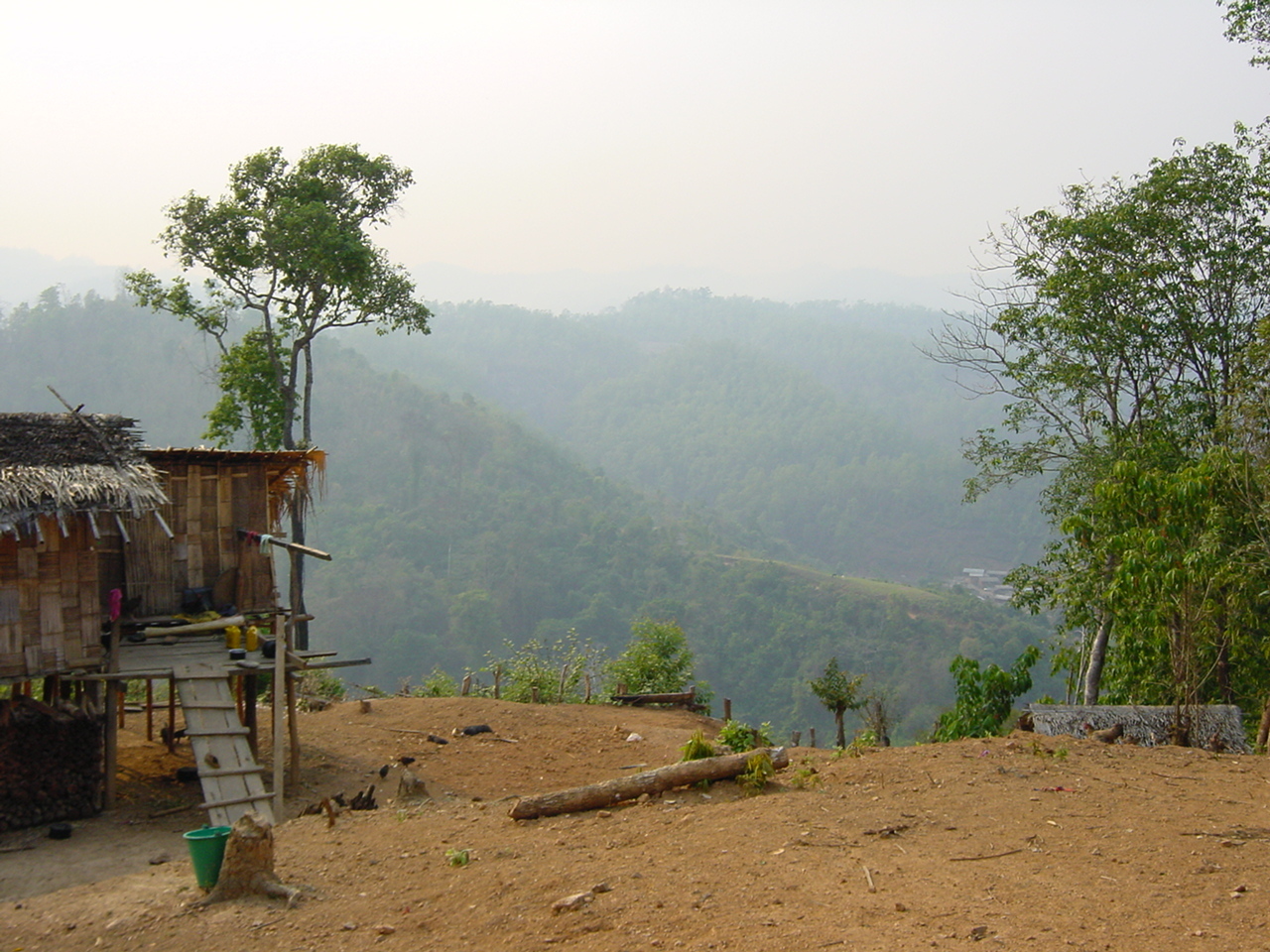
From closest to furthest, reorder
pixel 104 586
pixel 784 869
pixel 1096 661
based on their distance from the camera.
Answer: pixel 784 869 < pixel 104 586 < pixel 1096 661

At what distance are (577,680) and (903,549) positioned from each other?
83.2 metres

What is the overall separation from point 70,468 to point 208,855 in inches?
231

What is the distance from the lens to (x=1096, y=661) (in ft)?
52.6

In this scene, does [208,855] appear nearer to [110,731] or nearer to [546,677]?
[110,731]

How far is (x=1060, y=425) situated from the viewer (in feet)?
57.3

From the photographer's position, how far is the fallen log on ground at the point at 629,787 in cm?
830

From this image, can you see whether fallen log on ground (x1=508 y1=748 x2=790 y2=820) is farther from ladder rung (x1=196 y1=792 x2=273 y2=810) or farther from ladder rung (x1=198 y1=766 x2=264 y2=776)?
ladder rung (x1=198 y1=766 x2=264 y2=776)

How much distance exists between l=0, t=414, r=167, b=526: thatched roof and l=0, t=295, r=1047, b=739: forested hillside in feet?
129

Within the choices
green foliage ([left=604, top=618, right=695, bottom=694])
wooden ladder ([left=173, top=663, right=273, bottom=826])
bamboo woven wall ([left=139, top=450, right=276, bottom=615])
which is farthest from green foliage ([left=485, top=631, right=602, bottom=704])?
wooden ladder ([left=173, top=663, right=273, bottom=826])

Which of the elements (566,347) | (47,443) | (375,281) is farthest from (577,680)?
(566,347)

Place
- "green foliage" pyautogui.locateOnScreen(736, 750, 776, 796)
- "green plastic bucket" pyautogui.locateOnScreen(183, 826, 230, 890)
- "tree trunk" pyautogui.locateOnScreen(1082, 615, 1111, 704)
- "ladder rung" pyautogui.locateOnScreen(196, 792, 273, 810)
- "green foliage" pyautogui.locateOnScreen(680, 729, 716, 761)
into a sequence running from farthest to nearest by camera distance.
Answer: "tree trunk" pyautogui.locateOnScreen(1082, 615, 1111, 704) < "ladder rung" pyautogui.locateOnScreen(196, 792, 273, 810) < "green foliage" pyautogui.locateOnScreen(680, 729, 716, 761) < "green foliage" pyautogui.locateOnScreen(736, 750, 776, 796) < "green plastic bucket" pyautogui.locateOnScreen(183, 826, 230, 890)

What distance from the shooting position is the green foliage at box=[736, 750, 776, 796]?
8.50 meters

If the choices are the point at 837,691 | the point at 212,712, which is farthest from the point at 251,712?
the point at 837,691

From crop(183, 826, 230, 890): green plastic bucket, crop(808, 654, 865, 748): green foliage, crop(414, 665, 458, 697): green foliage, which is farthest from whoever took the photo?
crop(414, 665, 458, 697): green foliage
